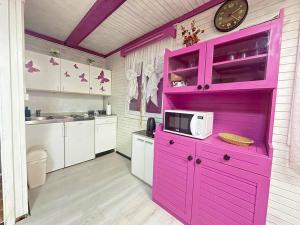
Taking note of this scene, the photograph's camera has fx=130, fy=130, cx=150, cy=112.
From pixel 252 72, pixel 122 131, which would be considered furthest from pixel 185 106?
pixel 122 131

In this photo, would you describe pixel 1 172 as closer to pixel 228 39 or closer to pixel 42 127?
pixel 42 127

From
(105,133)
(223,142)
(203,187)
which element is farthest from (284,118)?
(105,133)

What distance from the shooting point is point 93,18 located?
1.98 meters

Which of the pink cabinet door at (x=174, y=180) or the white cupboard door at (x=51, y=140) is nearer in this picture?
the pink cabinet door at (x=174, y=180)

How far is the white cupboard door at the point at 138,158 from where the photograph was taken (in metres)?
2.19

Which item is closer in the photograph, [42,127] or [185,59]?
[185,59]

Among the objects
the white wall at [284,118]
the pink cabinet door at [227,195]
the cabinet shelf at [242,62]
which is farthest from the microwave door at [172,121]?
the white wall at [284,118]

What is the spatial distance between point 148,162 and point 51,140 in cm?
178

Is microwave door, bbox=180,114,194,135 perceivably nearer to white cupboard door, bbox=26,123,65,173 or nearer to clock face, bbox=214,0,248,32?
clock face, bbox=214,0,248,32

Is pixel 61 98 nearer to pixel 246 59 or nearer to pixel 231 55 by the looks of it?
pixel 231 55

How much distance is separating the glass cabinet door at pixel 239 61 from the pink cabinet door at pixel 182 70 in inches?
6.7

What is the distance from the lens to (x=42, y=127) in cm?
222

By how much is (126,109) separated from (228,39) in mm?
2349

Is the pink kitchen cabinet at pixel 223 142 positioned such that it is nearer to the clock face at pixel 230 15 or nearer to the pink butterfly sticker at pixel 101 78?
the clock face at pixel 230 15
